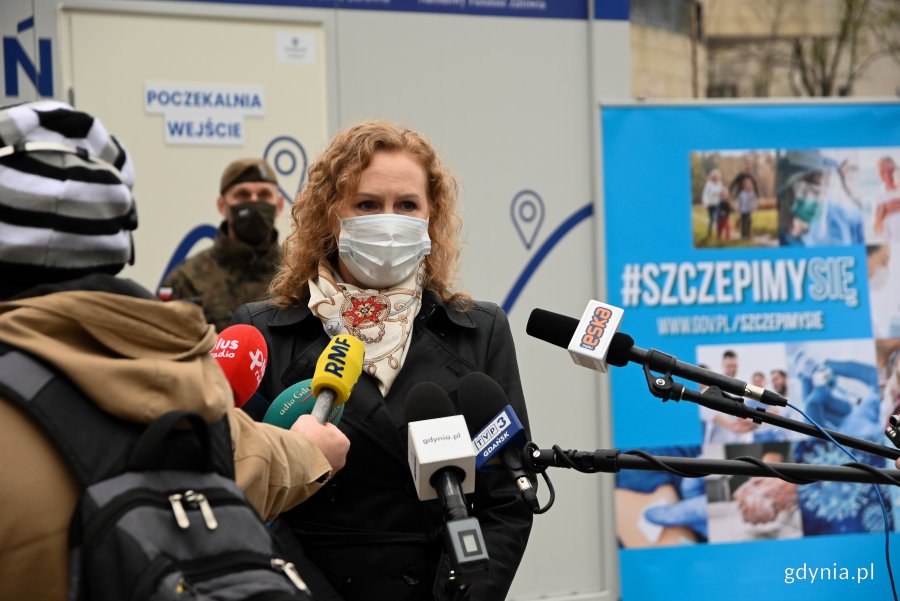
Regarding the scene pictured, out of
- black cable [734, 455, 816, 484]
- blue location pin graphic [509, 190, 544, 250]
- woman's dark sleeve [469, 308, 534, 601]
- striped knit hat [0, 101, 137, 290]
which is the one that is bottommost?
woman's dark sleeve [469, 308, 534, 601]

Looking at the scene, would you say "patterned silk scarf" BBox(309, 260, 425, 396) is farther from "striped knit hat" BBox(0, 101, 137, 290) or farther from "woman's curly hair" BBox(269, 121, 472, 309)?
"striped knit hat" BBox(0, 101, 137, 290)

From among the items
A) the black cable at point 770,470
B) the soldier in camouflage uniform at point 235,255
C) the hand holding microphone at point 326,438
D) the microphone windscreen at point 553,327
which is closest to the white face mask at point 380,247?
the microphone windscreen at point 553,327

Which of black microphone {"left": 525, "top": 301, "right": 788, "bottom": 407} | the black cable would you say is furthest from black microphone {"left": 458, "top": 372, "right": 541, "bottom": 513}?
the black cable

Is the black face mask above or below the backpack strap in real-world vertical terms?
above

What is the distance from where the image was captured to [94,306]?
158 cm

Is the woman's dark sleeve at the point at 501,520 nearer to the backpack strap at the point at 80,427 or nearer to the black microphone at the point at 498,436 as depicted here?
the black microphone at the point at 498,436

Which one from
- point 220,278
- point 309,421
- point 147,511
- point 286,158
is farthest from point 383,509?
point 286,158

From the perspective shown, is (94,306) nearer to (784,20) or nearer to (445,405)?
(445,405)

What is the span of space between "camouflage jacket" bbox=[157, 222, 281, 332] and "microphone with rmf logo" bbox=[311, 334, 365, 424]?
3.20 m

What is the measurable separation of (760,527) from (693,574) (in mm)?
414

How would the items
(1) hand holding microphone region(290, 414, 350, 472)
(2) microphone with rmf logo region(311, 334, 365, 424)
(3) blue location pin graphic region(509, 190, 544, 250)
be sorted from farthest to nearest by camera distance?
(3) blue location pin graphic region(509, 190, 544, 250)
(2) microphone with rmf logo region(311, 334, 365, 424)
(1) hand holding microphone region(290, 414, 350, 472)

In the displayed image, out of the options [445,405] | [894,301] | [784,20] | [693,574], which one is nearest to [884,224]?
[894,301]

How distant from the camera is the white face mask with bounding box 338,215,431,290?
9.41 ft

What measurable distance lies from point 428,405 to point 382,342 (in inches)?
23.1
